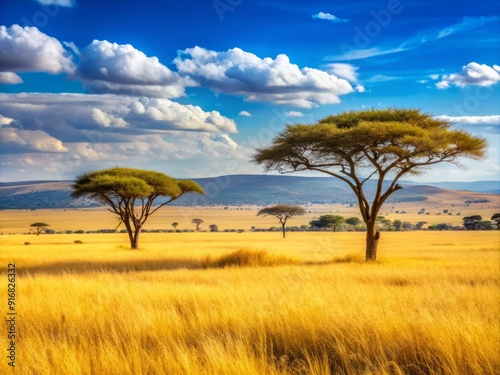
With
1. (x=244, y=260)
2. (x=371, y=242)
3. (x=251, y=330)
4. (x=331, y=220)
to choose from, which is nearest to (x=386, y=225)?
(x=331, y=220)

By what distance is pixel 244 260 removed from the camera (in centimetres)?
2358

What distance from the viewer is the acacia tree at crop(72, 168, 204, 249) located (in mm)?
41125

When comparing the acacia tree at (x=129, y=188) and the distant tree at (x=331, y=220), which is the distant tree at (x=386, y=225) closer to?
the distant tree at (x=331, y=220)

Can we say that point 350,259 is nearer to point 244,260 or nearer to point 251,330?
point 244,260

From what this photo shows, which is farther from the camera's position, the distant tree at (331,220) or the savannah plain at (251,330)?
the distant tree at (331,220)

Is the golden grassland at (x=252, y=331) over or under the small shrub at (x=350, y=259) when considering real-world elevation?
over

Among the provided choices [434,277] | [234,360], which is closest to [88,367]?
[234,360]

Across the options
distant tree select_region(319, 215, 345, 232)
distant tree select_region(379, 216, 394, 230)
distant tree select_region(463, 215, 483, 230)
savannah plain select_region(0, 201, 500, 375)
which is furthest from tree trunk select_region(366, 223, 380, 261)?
distant tree select_region(379, 216, 394, 230)

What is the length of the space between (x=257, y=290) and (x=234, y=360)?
669cm

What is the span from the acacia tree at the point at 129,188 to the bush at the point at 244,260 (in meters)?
16.1

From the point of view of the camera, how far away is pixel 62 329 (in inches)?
350

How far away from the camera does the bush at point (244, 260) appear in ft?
76.2

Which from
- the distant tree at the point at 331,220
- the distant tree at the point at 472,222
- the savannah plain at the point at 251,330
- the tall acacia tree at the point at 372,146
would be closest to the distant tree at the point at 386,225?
the distant tree at the point at 472,222

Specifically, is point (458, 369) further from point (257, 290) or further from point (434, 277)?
point (434, 277)
